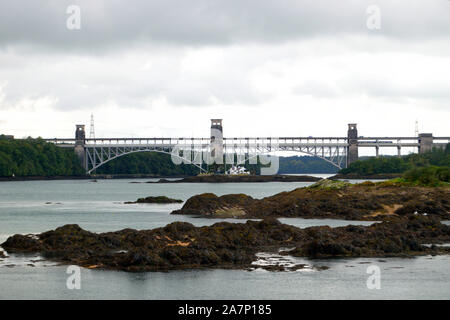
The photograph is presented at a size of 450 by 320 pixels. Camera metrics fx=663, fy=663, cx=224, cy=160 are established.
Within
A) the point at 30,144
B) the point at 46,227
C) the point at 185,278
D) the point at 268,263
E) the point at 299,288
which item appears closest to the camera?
the point at 299,288

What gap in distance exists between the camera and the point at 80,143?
15562cm

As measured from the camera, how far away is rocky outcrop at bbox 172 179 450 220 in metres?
41.3

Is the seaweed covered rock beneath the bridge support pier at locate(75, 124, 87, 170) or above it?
beneath

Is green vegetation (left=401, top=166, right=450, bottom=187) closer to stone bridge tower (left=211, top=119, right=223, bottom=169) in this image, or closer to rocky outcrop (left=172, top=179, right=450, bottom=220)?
rocky outcrop (left=172, top=179, right=450, bottom=220)

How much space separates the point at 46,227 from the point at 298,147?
326 feet

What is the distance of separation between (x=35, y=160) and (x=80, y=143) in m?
14.1

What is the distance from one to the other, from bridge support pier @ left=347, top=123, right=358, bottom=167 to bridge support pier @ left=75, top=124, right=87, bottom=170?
6113cm

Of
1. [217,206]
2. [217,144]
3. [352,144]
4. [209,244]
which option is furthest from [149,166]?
[209,244]

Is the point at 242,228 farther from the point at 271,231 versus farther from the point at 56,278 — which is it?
the point at 56,278

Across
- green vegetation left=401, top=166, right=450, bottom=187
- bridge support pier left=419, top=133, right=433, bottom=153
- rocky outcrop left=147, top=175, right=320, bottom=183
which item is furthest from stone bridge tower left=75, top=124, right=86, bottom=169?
green vegetation left=401, top=166, right=450, bottom=187

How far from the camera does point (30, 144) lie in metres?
147

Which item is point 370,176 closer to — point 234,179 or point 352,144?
point 352,144
